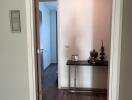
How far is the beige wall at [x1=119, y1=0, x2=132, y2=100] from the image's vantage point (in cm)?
161

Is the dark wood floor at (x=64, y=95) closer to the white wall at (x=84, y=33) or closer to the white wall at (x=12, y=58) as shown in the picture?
the white wall at (x=84, y=33)

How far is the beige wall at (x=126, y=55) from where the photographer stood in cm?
161

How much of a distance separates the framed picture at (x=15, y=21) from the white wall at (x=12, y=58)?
4cm

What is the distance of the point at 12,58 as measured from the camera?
7.07 feet

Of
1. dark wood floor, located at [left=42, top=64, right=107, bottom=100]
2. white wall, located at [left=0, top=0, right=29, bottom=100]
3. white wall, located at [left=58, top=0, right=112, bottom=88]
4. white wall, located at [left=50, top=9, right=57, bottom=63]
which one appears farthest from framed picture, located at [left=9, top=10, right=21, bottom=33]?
white wall, located at [left=50, top=9, right=57, bottom=63]

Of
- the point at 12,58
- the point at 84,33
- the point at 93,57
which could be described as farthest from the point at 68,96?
the point at 12,58

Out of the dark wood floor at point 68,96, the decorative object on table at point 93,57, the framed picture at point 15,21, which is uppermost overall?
the framed picture at point 15,21

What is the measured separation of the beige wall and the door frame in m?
0.07

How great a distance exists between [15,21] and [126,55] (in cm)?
153

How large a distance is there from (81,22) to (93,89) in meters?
1.77

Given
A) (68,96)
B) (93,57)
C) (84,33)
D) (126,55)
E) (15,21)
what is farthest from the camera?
(84,33)

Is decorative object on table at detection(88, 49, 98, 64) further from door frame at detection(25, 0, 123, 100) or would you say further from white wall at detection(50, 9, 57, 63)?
white wall at detection(50, 9, 57, 63)

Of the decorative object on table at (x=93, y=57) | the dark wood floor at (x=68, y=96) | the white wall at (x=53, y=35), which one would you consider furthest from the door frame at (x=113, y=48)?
the white wall at (x=53, y=35)

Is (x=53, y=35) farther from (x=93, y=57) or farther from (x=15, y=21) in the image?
(x=15, y=21)
